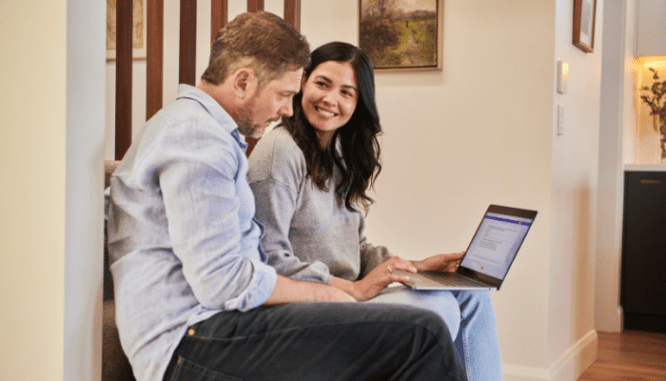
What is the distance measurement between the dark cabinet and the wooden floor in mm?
157

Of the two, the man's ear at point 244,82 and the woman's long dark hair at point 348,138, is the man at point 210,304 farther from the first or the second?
the woman's long dark hair at point 348,138

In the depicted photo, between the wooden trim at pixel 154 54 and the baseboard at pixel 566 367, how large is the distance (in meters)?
1.57

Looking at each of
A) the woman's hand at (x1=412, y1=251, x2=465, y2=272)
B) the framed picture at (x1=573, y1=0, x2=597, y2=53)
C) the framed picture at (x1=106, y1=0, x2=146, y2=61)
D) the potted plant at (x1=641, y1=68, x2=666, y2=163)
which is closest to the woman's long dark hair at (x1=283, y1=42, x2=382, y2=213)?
the woman's hand at (x1=412, y1=251, x2=465, y2=272)

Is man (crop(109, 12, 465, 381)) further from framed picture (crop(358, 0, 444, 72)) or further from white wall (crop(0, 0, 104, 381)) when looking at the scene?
framed picture (crop(358, 0, 444, 72))

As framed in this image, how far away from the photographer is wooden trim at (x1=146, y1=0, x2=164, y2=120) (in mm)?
1725

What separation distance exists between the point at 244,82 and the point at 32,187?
0.41 m

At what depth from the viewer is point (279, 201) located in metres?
1.32

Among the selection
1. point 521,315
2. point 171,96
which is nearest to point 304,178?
point 521,315

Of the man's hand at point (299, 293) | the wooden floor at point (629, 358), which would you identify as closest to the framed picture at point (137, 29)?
the man's hand at point (299, 293)

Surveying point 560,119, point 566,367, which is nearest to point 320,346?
point 560,119

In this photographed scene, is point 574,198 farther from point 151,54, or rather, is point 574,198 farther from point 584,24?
point 151,54

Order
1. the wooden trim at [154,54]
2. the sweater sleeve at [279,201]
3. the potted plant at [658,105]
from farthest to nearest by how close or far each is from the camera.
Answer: the potted plant at [658,105]
the wooden trim at [154,54]
the sweater sleeve at [279,201]

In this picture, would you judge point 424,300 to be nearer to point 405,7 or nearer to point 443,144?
point 443,144

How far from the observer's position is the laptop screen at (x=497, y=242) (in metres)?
1.37
